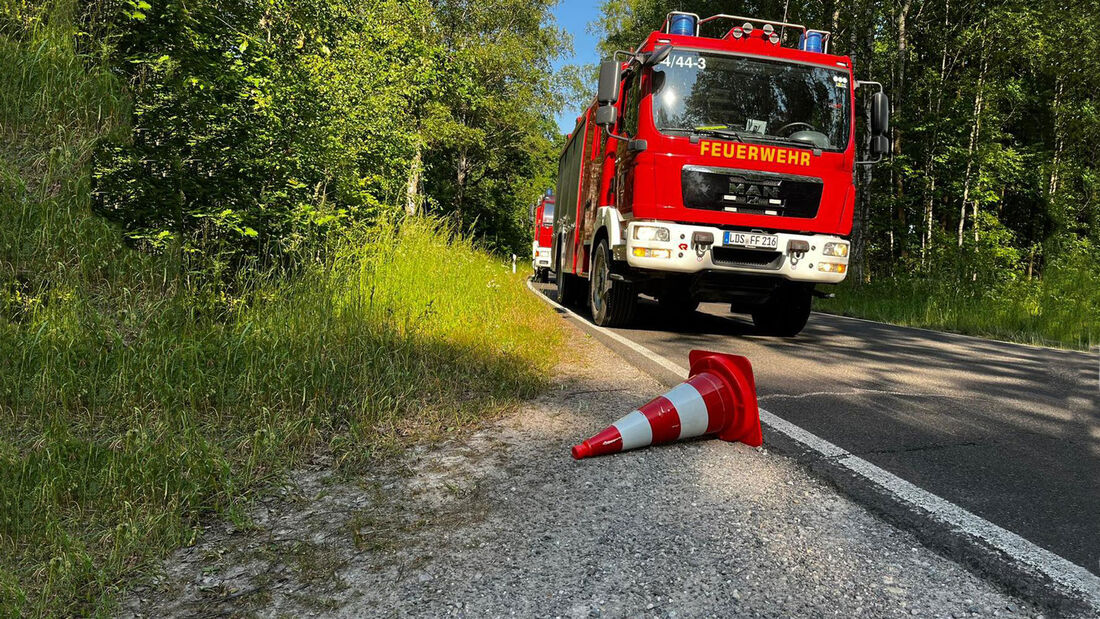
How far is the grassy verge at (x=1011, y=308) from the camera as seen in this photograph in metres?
8.35

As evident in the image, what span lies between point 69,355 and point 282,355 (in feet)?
3.78

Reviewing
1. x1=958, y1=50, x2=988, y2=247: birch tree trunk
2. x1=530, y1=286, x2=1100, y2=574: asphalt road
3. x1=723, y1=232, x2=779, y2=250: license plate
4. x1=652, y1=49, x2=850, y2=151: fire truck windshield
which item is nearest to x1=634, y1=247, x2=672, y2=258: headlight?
x1=723, y1=232, x2=779, y2=250: license plate

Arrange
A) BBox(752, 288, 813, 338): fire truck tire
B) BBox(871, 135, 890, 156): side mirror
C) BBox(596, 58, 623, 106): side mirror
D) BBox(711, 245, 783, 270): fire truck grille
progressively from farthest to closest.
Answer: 1. BBox(752, 288, 813, 338): fire truck tire
2. BBox(871, 135, 890, 156): side mirror
3. BBox(596, 58, 623, 106): side mirror
4. BBox(711, 245, 783, 270): fire truck grille

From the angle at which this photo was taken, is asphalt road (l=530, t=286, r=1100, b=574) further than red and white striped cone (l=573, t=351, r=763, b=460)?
No

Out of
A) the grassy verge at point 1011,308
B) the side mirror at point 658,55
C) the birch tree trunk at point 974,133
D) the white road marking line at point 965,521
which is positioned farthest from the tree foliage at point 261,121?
the birch tree trunk at point 974,133

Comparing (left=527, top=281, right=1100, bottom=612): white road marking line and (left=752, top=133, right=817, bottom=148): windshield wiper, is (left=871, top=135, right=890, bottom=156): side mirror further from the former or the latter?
(left=527, top=281, right=1100, bottom=612): white road marking line

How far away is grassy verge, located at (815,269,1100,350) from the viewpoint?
835 cm

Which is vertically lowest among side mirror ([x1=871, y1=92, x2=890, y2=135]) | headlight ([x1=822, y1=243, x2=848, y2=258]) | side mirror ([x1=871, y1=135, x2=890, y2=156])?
headlight ([x1=822, y1=243, x2=848, y2=258])

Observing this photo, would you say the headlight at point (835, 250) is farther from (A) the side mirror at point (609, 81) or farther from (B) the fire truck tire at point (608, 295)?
(A) the side mirror at point (609, 81)

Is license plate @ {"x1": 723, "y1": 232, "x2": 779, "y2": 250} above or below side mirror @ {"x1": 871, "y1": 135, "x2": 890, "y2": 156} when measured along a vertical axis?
below

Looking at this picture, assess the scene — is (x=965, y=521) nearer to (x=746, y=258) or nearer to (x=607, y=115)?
(x=746, y=258)

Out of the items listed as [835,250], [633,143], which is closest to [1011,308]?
[835,250]

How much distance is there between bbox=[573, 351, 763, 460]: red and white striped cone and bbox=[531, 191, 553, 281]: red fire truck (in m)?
18.0

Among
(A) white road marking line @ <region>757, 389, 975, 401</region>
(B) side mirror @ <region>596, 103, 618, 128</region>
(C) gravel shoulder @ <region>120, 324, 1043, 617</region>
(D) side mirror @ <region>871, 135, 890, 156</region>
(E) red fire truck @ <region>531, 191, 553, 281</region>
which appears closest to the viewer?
(C) gravel shoulder @ <region>120, 324, 1043, 617</region>
